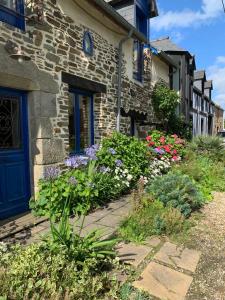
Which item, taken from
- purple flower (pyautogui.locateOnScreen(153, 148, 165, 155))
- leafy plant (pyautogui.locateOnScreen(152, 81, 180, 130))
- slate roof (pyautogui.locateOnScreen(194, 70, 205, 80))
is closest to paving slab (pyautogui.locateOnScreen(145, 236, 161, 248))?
purple flower (pyautogui.locateOnScreen(153, 148, 165, 155))

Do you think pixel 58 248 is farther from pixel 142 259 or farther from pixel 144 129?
pixel 144 129

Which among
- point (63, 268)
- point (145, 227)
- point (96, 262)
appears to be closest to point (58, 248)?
point (63, 268)

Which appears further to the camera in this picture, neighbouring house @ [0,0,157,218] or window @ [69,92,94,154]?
window @ [69,92,94,154]

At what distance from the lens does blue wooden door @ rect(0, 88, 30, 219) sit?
15.3 feet

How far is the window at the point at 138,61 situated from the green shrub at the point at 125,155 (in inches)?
135

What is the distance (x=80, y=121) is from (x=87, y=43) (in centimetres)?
186

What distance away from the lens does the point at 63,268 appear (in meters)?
2.53

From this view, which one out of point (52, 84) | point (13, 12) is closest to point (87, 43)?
point (52, 84)

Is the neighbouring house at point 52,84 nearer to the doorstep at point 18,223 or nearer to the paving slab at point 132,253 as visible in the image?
the doorstep at point 18,223

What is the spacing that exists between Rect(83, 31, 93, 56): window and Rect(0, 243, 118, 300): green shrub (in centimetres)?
497

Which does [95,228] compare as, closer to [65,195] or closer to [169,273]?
[65,195]

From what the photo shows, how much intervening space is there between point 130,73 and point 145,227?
5952mm

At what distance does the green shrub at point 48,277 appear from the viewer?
86.8 inches

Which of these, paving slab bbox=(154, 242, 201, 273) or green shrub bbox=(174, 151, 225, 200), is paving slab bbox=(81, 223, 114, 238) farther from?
green shrub bbox=(174, 151, 225, 200)
